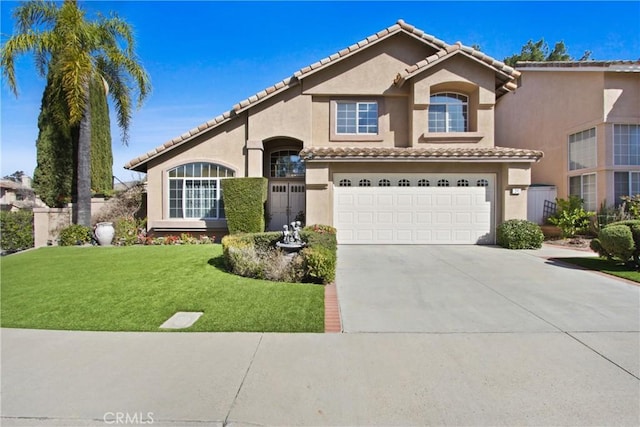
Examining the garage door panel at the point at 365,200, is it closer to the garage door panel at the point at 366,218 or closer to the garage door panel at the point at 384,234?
the garage door panel at the point at 366,218

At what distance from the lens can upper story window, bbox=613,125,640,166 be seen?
1522 cm

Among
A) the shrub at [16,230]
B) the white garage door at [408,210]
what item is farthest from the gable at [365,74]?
the shrub at [16,230]

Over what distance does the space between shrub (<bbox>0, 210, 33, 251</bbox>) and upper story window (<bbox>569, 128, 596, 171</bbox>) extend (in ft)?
82.7

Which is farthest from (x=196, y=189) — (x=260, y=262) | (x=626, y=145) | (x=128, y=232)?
(x=626, y=145)

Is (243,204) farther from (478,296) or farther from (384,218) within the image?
(478,296)

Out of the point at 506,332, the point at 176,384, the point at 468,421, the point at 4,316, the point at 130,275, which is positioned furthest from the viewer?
the point at 130,275

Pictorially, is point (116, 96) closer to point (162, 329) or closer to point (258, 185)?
point (258, 185)

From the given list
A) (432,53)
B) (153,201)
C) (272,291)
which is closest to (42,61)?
(153,201)

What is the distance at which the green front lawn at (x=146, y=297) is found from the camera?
5355 mm

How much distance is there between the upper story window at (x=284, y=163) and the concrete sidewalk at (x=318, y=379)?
12.3 meters

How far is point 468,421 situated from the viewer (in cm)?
307

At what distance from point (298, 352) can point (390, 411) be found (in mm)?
1489

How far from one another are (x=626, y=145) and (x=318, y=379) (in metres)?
18.6

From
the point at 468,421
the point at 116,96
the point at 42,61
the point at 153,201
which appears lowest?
the point at 468,421
